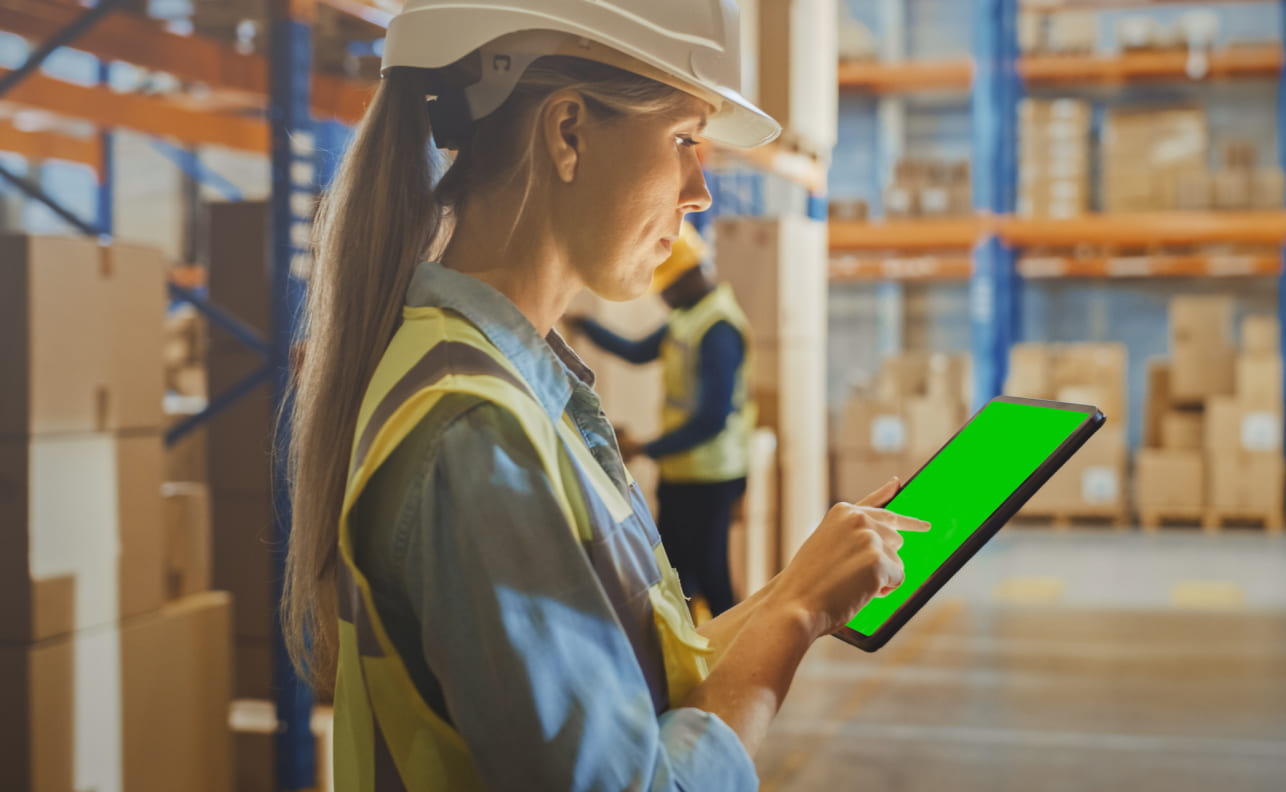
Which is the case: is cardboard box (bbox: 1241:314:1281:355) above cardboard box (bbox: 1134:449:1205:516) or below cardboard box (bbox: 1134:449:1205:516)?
above

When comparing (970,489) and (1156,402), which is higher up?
(970,489)

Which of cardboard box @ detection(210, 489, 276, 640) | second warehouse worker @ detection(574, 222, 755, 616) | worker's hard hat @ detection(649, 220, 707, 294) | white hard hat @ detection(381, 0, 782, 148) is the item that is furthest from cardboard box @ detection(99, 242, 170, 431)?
white hard hat @ detection(381, 0, 782, 148)

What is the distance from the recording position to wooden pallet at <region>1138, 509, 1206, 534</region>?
1005cm

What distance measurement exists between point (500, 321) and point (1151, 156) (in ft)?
36.8

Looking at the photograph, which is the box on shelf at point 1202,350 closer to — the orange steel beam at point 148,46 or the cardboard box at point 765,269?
the cardboard box at point 765,269

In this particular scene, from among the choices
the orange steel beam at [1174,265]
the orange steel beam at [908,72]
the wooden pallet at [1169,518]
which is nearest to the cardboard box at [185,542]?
the wooden pallet at [1169,518]

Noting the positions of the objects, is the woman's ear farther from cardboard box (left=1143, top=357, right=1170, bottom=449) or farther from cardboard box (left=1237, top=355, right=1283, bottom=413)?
cardboard box (left=1143, top=357, right=1170, bottom=449)

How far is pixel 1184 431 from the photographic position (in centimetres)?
1002

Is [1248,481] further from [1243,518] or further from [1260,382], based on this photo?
[1260,382]

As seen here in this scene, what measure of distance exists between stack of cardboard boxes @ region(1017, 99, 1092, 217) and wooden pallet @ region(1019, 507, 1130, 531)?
2736 mm

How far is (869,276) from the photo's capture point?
42.5 feet

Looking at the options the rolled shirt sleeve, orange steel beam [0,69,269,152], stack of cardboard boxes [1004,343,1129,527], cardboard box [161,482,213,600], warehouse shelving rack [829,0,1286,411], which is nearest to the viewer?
the rolled shirt sleeve

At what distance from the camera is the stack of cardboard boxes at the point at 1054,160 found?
428 inches

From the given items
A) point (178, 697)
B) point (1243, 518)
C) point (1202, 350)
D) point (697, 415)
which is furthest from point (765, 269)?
point (1243, 518)
